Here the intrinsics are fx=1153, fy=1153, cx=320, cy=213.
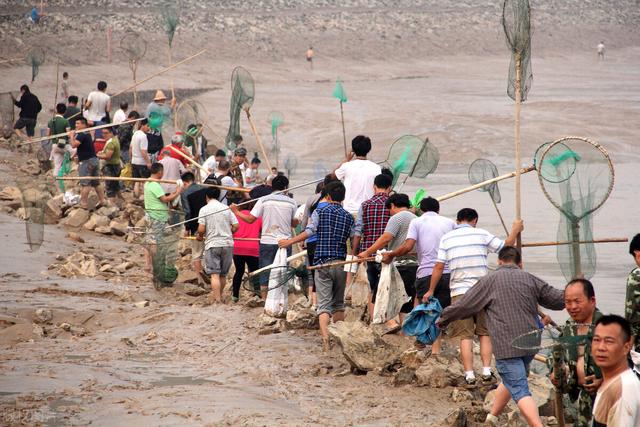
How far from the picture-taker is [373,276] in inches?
408

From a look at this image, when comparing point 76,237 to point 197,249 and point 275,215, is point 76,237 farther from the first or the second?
point 275,215

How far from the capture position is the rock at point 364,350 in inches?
360

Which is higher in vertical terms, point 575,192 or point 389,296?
point 575,192

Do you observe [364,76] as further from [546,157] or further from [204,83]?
[546,157]

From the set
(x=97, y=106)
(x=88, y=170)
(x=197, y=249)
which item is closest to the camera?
(x=197, y=249)

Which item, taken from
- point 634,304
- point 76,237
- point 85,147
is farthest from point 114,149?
point 634,304

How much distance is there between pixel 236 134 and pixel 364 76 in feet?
97.3

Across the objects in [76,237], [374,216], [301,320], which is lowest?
[301,320]

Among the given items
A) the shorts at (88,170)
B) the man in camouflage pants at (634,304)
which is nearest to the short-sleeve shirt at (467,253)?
the man in camouflage pants at (634,304)

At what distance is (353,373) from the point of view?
923cm

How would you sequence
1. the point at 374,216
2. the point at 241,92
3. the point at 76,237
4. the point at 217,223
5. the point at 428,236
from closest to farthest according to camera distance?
the point at 428,236 < the point at 374,216 < the point at 217,223 < the point at 241,92 < the point at 76,237

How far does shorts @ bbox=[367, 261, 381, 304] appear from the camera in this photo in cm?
1028

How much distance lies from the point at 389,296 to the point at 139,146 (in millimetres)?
7436

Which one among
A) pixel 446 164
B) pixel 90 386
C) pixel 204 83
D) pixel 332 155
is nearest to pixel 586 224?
pixel 90 386
